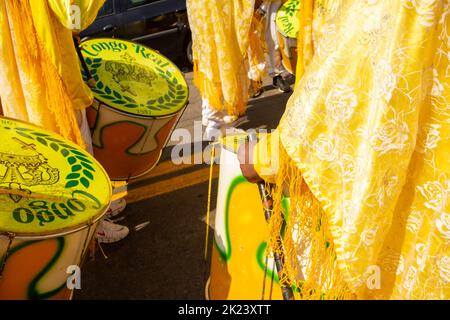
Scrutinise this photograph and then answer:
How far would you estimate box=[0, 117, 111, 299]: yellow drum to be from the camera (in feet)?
5.55

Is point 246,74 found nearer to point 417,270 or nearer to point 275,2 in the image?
point 275,2

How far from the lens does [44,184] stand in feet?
6.43

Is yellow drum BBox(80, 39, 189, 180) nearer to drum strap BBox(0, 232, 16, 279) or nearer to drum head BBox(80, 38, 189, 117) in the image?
drum head BBox(80, 38, 189, 117)

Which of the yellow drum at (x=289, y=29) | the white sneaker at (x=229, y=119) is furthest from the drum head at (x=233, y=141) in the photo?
the yellow drum at (x=289, y=29)

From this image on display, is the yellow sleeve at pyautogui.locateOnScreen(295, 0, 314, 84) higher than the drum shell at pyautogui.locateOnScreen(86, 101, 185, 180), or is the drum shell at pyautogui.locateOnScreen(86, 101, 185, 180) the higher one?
the yellow sleeve at pyautogui.locateOnScreen(295, 0, 314, 84)

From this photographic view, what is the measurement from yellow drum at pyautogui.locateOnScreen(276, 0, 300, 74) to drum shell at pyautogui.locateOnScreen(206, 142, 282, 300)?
101 inches

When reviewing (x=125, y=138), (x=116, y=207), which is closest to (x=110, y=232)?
(x=116, y=207)

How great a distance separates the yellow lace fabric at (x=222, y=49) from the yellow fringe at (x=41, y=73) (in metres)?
1.56

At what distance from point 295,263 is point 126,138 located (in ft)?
4.88

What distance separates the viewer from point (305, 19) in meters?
1.60

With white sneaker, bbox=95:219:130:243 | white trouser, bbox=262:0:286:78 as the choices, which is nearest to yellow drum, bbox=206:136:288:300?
white sneaker, bbox=95:219:130:243

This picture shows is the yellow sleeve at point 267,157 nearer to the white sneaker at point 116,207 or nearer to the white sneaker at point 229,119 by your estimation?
the white sneaker at point 116,207
